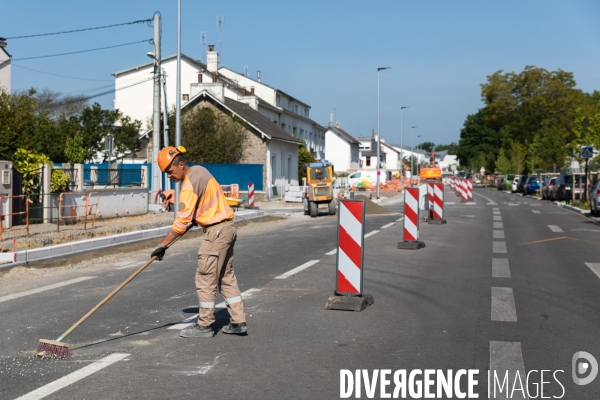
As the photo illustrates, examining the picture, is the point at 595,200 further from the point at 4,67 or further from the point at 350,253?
the point at 4,67

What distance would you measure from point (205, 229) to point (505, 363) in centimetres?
285

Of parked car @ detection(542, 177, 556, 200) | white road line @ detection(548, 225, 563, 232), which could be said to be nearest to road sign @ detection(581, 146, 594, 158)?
parked car @ detection(542, 177, 556, 200)

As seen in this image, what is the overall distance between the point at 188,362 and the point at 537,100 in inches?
2666

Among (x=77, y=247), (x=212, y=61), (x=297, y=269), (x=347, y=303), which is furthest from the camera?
(x=212, y=61)

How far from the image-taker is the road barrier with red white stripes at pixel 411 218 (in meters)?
13.8

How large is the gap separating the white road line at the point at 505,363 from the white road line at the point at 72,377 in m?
2.93

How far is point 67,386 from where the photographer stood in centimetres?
501

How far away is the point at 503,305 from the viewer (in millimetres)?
8219

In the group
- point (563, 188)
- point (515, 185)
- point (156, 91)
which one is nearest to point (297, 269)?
point (156, 91)

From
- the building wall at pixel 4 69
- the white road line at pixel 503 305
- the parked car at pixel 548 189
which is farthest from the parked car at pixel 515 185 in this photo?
the white road line at pixel 503 305

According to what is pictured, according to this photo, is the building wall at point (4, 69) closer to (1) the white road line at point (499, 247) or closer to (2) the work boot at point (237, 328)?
(1) the white road line at point (499, 247)

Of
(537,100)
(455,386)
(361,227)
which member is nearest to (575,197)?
(537,100)

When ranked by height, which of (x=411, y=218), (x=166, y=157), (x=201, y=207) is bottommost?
(x=411, y=218)

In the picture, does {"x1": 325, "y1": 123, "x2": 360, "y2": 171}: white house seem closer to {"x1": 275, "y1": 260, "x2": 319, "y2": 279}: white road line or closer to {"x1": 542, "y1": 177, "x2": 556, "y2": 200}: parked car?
{"x1": 542, "y1": 177, "x2": 556, "y2": 200}: parked car
